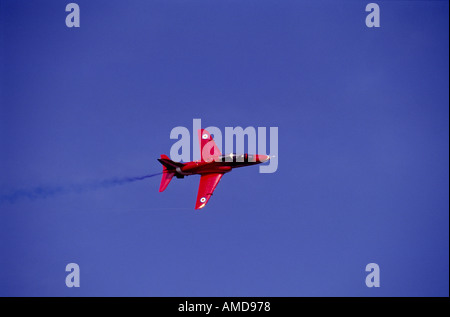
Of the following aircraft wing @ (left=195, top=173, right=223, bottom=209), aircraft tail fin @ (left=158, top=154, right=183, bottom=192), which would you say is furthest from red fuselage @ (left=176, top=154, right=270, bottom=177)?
aircraft wing @ (left=195, top=173, right=223, bottom=209)

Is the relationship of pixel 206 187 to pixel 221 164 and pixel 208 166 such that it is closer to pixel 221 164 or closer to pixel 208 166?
pixel 208 166

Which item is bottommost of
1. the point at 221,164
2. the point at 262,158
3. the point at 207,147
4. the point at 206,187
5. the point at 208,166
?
the point at 206,187

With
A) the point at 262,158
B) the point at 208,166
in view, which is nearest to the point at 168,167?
the point at 208,166

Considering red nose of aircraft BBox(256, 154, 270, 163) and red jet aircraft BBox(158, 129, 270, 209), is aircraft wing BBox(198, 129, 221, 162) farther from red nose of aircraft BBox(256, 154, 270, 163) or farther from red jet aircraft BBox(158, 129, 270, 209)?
red nose of aircraft BBox(256, 154, 270, 163)

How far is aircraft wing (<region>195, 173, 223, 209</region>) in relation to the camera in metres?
35.3

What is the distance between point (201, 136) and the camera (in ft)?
137

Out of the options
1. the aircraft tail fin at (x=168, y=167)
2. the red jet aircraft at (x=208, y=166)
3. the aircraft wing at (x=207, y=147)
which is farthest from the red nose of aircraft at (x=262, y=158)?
the aircraft tail fin at (x=168, y=167)

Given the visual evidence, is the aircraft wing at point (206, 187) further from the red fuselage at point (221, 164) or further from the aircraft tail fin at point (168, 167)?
the aircraft tail fin at point (168, 167)

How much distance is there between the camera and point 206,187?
3697 cm

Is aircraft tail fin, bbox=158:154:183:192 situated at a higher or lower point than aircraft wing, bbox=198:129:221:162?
lower

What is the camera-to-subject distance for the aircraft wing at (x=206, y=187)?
3534 centimetres
